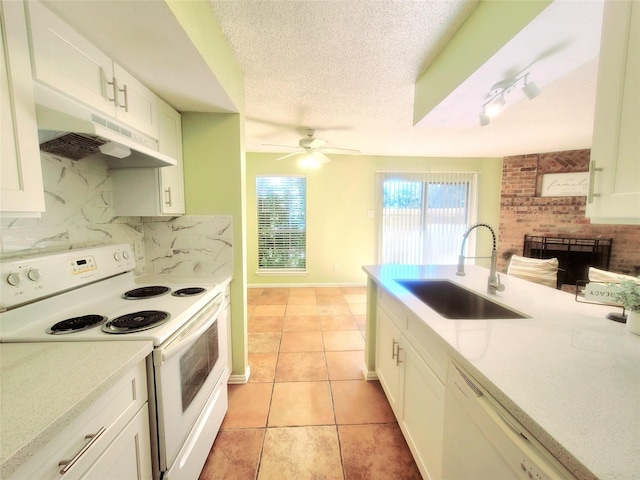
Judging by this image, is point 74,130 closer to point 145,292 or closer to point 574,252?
point 145,292

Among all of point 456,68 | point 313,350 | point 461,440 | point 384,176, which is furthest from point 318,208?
point 461,440

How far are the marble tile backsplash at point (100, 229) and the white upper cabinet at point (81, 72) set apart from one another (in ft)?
1.35

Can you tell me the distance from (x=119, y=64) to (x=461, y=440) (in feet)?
7.38

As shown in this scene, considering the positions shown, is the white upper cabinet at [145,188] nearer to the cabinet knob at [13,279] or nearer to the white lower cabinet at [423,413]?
the cabinet knob at [13,279]

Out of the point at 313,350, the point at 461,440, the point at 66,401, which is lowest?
the point at 313,350

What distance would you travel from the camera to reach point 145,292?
4.93ft

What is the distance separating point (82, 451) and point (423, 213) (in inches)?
184

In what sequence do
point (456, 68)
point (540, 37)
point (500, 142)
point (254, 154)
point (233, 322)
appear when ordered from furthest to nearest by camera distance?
point (254, 154), point (500, 142), point (233, 322), point (456, 68), point (540, 37)

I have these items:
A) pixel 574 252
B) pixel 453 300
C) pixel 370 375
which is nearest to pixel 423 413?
pixel 453 300

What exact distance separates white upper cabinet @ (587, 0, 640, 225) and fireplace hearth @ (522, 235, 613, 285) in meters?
3.96

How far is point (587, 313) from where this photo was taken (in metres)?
1.17

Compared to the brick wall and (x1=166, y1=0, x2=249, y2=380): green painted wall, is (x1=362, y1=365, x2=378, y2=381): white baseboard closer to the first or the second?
(x1=166, y1=0, x2=249, y2=380): green painted wall

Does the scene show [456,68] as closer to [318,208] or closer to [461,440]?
[461,440]

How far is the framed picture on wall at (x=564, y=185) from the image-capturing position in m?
3.88
